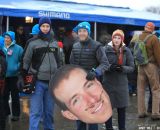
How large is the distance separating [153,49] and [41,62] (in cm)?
243

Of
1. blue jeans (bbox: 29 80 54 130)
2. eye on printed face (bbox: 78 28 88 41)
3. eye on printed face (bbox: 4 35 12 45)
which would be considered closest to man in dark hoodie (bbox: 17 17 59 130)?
blue jeans (bbox: 29 80 54 130)

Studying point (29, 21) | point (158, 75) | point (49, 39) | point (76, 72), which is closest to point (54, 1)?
point (29, 21)

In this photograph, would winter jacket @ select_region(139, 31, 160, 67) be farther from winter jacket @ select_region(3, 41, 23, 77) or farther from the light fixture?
the light fixture

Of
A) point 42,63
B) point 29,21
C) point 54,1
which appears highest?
point 54,1

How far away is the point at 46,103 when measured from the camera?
213 inches

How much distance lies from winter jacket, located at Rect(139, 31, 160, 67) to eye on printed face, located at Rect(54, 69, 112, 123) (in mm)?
5194

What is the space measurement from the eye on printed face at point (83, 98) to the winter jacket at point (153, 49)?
204 inches

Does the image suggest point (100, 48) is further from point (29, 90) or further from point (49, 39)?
point (29, 90)

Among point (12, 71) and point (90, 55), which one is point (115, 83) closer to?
point (90, 55)

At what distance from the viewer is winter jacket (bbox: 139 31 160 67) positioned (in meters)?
6.78

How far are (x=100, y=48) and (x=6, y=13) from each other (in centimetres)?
461

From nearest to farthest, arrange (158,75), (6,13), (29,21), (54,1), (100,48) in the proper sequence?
(100,48), (158,75), (6,13), (29,21), (54,1)

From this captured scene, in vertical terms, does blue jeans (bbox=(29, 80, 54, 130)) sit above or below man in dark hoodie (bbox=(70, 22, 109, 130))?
below

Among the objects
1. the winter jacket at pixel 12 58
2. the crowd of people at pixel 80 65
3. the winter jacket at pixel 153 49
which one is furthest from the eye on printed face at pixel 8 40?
the winter jacket at pixel 153 49
